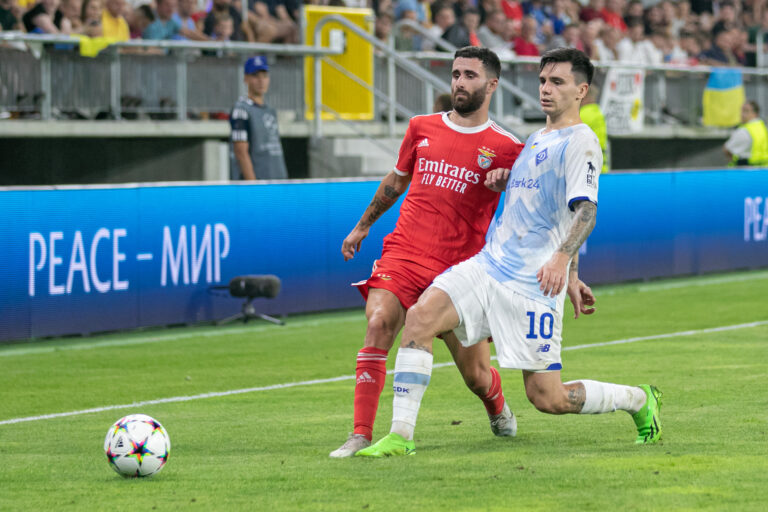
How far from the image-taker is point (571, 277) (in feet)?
23.4

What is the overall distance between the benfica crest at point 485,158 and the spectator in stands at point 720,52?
68.8 ft

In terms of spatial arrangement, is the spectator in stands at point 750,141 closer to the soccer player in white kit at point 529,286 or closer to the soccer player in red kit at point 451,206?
the soccer player in red kit at point 451,206

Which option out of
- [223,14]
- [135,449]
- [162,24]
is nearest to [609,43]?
[223,14]

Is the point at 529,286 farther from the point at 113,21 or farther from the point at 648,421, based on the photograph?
the point at 113,21

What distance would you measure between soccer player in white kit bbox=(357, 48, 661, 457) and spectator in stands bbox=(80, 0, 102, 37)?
10873 mm

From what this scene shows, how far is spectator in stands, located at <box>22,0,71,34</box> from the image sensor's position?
16.8 metres

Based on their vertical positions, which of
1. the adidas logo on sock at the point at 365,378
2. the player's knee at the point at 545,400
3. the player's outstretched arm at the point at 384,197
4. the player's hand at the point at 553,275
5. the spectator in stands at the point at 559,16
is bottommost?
the player's knee at the point at 545,400

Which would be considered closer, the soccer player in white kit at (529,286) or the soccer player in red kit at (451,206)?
the soccer player in white kit at (529,286)

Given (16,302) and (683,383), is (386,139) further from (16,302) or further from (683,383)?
(683,383)

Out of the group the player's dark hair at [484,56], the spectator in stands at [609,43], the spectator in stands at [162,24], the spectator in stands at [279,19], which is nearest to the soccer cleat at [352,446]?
the player's dark hair at [484,56]

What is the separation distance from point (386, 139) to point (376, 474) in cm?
1351

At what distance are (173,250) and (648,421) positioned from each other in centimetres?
726

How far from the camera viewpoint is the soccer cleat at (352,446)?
23.0 feet

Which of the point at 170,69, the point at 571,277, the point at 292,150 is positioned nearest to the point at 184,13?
the point at 170,69
